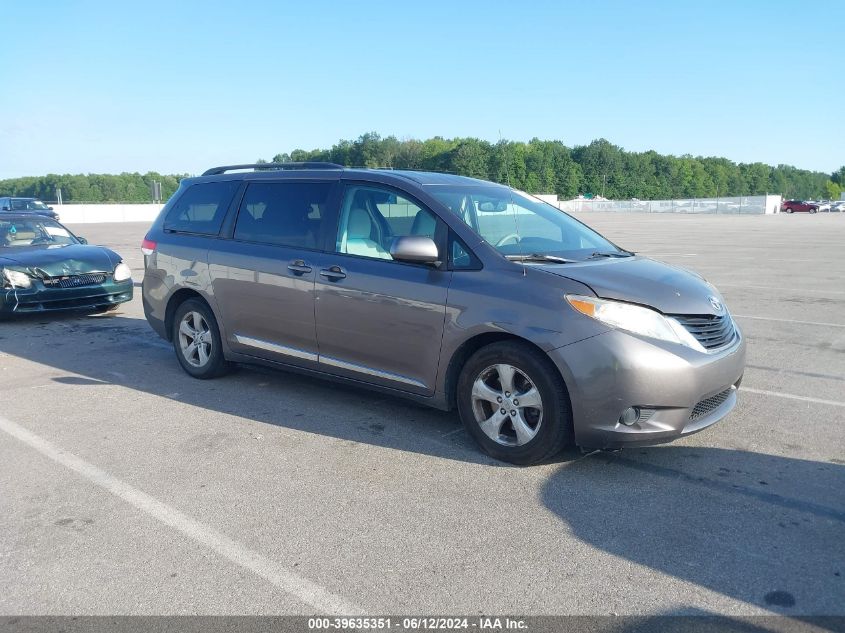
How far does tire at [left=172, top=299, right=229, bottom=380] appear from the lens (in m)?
6.35

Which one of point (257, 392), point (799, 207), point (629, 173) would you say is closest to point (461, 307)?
point (257, 392)

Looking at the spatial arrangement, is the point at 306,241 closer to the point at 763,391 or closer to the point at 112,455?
the point at 112,455

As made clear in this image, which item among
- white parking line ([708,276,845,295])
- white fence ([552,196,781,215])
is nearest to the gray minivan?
white parking line ([708,276,845,295])

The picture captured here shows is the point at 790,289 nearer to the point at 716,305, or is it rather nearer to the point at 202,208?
the point at 716,305

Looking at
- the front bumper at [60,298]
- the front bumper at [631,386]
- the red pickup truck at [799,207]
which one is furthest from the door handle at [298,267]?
the red pickup truck at [799,207]

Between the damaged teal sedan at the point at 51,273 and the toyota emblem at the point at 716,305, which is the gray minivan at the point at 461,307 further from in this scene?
the damaged teal sedan at the point at 51,273

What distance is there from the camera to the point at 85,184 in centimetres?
11238

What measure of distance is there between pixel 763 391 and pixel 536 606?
3.90 meters

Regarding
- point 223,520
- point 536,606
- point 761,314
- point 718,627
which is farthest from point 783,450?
point 761,314

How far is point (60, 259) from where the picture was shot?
376 inches

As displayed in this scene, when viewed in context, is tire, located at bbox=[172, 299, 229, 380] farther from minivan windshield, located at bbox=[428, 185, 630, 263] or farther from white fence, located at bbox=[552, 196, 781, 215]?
white fence, located at bbox=[552, 196, 781, 215]

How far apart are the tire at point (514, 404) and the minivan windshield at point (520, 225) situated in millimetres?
707

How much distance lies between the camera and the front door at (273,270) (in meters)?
5.51

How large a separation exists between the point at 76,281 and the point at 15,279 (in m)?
0.69
